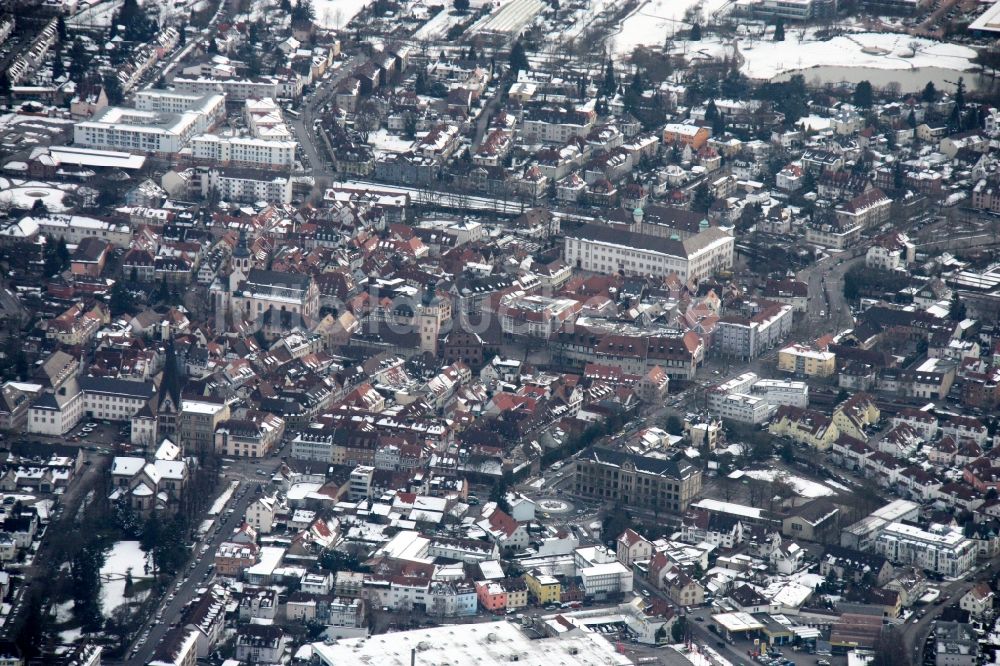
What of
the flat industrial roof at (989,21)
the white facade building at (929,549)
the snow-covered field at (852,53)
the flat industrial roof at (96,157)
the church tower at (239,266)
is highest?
the flat industrial roof at (989,21)

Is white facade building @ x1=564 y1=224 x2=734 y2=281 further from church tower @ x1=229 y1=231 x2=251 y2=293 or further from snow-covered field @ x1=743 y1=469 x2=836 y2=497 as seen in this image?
snow-covered field @ x1=743 y1=469 x2=836 y2=497

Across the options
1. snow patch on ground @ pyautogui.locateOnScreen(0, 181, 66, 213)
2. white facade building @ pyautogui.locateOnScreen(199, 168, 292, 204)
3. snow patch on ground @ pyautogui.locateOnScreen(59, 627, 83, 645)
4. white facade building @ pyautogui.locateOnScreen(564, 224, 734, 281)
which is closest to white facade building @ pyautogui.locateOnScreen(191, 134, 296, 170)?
white facade building @ pyautogui.locateOnScreen(199, 168, 292, 204)

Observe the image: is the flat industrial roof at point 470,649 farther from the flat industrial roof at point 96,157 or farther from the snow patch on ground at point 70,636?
the flat industrial roof at point 96,157

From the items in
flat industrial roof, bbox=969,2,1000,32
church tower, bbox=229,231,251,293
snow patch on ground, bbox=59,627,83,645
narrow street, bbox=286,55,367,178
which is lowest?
snow patch on ground, bbox=59,627,83,645

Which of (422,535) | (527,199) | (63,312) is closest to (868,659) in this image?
(422,535)

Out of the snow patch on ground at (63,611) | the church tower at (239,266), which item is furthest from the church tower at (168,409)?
the snow patch on ground at (63,611)

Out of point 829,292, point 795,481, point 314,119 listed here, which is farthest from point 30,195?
point 795,481
